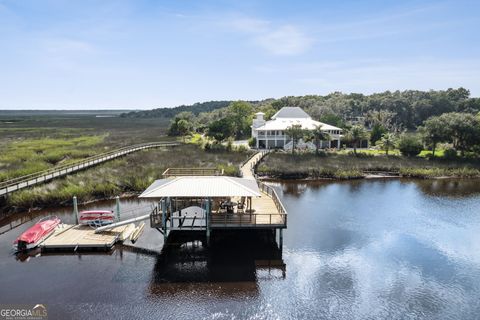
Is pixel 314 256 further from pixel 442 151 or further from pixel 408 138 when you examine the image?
pixel 442 151

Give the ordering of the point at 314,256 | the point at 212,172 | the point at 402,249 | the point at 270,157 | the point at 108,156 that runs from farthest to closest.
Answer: the point at 270,157 → the point at 108,156 → the point at 212,172 → the point at 402,249 → the point at 314,256

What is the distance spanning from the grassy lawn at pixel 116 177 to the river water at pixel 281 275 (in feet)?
7.46

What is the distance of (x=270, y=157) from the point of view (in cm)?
5350

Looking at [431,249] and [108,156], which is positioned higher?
[108,156]

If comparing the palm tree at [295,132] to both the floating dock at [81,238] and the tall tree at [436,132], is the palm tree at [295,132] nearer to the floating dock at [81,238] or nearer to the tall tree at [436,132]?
the tall tree at [436,132]

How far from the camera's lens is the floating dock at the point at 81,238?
22547 mm

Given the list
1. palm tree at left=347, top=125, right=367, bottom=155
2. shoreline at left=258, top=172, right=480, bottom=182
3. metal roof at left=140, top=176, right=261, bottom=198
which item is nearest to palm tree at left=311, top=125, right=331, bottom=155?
palm tree at left=347, top=125, right=367, bottom=155

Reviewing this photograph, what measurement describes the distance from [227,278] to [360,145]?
179ft

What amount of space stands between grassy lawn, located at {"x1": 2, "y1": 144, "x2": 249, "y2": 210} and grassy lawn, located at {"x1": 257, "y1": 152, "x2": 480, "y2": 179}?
6.02 m

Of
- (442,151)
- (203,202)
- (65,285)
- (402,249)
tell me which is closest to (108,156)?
(203,202)

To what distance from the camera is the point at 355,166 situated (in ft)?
162

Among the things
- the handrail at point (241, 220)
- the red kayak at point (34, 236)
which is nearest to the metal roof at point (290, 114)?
the handrail at point (241, 220)

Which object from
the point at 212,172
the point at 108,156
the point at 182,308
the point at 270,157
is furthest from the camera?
the point at 270,157

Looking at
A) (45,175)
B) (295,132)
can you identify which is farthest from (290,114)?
(45,175)
